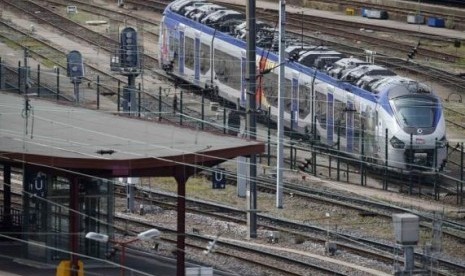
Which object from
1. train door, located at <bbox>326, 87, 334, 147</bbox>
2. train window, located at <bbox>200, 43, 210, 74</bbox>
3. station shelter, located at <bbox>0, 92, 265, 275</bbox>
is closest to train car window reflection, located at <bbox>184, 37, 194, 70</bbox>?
train window, located at <bbox>200, 43, 210, 74</bbox>

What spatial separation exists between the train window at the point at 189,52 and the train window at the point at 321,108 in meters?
8.30

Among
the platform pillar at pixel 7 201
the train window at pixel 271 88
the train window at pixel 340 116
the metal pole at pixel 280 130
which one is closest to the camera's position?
the platform pillar at pixel 7 201

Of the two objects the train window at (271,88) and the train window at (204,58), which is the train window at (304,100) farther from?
the train window at (204,58)

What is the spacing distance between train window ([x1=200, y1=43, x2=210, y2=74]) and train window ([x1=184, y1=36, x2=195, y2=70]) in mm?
796

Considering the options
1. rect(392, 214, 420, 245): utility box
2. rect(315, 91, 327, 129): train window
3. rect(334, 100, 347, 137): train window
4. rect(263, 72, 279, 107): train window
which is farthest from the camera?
rect(263, 72, 279, 107): train window

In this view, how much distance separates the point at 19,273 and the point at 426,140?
1280 centimetres

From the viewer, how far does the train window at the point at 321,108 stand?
133ft

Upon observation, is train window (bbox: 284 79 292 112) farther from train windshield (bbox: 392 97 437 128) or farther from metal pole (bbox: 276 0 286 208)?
metal pole (bbox: 276 0 286 208)

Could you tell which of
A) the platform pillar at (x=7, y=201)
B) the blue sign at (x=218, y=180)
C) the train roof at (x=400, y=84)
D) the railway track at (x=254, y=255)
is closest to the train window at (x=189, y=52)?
the train roof at (x=400, y=84)

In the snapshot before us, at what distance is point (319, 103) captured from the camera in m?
41.0

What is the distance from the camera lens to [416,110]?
3844cm

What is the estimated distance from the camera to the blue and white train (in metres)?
38.3

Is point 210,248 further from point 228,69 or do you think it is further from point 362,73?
point 228,69

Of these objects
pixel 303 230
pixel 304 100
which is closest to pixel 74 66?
pixel 304 100
